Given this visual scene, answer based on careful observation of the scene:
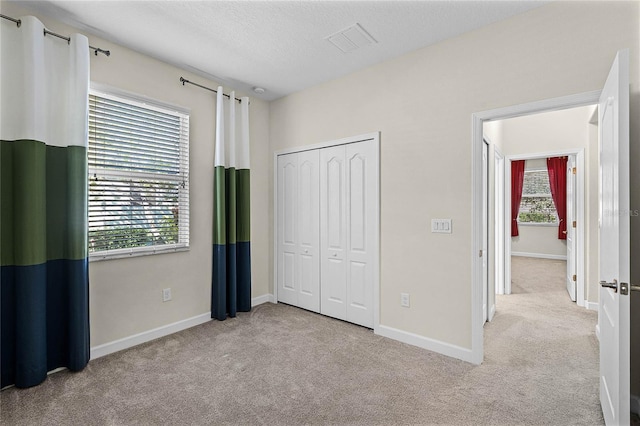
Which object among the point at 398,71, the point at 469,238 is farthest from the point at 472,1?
the point at 469,238

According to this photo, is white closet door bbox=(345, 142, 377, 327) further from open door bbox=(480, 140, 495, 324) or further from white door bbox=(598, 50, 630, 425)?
white door bbox=(598, 50, 630, 425)

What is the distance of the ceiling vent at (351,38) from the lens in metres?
2.48

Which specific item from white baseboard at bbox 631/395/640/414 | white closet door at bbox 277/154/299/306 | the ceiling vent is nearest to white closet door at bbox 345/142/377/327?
white closet door at bbox 277/154/299/306

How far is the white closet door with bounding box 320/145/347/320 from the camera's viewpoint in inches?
135

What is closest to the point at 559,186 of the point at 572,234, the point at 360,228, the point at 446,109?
the point at 572,234

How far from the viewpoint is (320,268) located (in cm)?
366

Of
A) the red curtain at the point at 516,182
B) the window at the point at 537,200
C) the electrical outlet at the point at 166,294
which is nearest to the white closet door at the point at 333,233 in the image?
the electrical outlet at the point at 166,294

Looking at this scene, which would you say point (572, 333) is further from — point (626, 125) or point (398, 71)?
point (398, 71)

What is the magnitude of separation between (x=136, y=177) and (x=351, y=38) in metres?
2.25

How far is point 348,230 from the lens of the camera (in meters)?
3.37

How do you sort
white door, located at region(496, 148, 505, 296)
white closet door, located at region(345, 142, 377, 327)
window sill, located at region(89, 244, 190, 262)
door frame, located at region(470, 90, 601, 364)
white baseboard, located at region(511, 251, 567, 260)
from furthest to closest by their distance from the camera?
white baseboard, located at region(511, 251, 567, 260) → white door, located at region(496, 148, 505, 296) → white closet door, located at region(345, 142, 377, 327) → window sill, located at region(89, 244, 190, 262) → door frame, located at region(470, 90, 601, 364)

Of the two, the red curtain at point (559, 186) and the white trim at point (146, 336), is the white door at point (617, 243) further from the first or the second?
the red curtain at point (559, 186)

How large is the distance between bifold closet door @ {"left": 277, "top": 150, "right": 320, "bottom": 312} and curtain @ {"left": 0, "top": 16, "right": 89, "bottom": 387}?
6.90ft

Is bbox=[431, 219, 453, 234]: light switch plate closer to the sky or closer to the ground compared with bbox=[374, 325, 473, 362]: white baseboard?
closer to the sky
